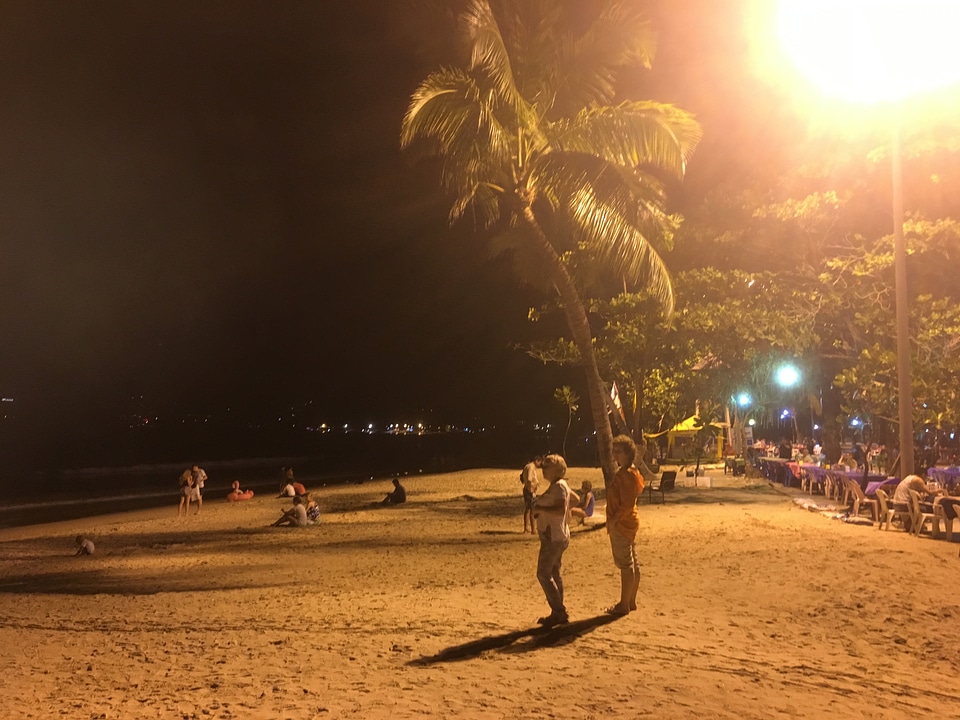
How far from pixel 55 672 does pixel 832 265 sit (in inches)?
542

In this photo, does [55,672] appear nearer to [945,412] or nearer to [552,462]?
[552,462]

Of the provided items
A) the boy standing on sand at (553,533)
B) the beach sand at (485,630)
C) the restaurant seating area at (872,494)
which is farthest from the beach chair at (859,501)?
the boy standing on sand at (553,533)

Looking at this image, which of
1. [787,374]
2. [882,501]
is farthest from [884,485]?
[787,374]

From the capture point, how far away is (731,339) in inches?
709

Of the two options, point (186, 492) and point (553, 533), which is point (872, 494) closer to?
point (553, 533)

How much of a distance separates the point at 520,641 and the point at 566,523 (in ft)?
3.19

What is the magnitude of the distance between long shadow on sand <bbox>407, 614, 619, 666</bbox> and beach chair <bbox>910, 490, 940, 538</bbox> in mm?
7188

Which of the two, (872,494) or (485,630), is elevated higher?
(872,494)

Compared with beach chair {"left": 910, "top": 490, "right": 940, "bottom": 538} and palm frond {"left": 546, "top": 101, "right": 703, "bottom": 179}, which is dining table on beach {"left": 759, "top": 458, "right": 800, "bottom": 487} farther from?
palm frond {"left": 546, "top": 101, "right": 703, "bottom": 179}

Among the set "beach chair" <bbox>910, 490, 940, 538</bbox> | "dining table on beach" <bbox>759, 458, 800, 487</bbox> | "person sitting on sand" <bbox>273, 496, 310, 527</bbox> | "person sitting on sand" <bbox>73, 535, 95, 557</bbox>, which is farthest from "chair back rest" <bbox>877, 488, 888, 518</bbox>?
"person sitting on sand" <bbox>73, 535, 95, 557</bbox>

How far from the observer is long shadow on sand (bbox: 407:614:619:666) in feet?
20.0

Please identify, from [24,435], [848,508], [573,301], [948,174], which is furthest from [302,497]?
[24,435]

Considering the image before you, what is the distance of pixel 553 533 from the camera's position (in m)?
6.71

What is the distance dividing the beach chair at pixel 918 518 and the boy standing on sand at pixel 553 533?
7659 mm
